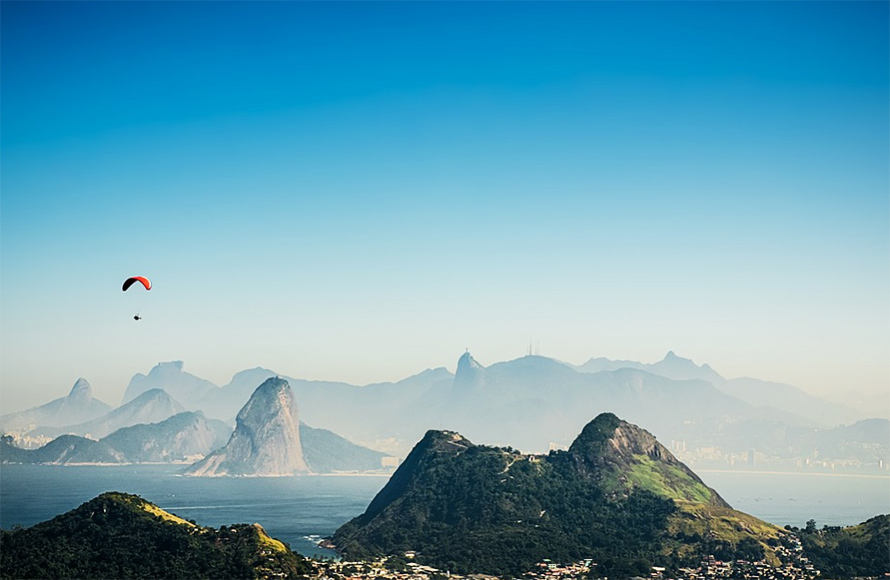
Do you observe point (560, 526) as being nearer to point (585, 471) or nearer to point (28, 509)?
point (585, 471)

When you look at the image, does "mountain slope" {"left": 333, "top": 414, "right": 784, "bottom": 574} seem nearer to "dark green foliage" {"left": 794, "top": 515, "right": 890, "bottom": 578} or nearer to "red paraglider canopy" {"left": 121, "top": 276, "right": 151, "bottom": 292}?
"dark green foliage" {"left": 794, "top": 515, "right": 890, "bottom": 578}

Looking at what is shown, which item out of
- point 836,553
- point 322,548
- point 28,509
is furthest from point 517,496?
point 28,509

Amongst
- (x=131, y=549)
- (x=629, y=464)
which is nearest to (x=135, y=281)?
(x=131, y=549)

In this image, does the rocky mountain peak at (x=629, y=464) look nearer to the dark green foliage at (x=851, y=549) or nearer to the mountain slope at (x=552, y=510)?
the mountain slope at (x=552, y=510)

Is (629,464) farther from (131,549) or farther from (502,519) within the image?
(131,549)

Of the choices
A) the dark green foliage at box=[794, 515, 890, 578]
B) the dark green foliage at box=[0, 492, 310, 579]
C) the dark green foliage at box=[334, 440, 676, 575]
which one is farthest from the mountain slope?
the dark green foliage at box=[0, 492, 310, 579]

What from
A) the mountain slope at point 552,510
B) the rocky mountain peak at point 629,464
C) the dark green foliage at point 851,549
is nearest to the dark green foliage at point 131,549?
the mountain slope at point 552,510
